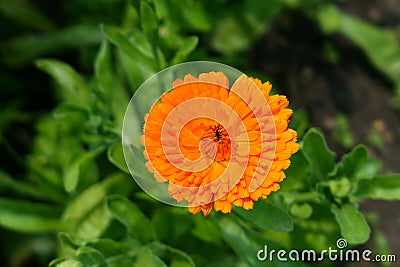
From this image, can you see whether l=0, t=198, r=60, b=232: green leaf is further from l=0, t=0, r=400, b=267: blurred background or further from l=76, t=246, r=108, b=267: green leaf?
l=76, t=246, r=108, b=267: green leaf

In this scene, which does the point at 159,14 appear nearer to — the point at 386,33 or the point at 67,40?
the point at 67,40

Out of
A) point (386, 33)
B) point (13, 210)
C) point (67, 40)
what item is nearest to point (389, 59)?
point (386, 33)

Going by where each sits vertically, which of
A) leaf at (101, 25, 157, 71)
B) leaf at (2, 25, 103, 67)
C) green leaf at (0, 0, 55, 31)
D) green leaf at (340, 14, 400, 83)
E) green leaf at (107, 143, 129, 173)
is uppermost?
green leaf at (340, 14, 400, 83)

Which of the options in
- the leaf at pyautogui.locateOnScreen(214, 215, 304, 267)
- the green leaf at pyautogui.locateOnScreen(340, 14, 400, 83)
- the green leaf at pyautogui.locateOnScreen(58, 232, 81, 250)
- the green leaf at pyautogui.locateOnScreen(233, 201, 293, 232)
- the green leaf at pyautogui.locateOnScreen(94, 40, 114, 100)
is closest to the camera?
the green leaf at pyautogui.locateOnScreen(233, 201, 293, 232)

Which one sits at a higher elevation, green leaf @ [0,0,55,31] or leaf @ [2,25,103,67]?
green leaf @ [0,0,55,31]

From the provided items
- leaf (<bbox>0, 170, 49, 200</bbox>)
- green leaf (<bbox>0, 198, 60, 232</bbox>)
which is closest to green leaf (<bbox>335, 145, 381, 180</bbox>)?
green leaf (<bbox>0, 198, 60, 232</bbox>)

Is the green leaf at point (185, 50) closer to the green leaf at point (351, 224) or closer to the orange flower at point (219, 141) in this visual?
the orange flower at point (219, 141)
